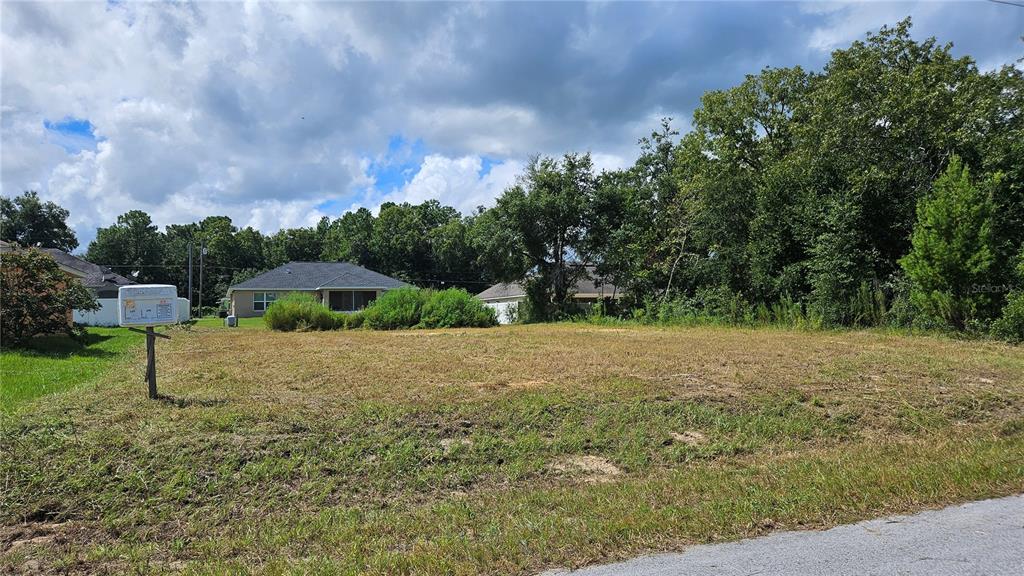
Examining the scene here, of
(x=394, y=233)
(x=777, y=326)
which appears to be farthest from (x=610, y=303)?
(x=394, y=233)

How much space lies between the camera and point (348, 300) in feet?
140

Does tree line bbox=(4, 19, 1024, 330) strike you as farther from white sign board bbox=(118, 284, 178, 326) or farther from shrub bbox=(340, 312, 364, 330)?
white sign board bbox=(118, 284, 178, 326)

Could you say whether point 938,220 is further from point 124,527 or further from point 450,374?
point 124,527

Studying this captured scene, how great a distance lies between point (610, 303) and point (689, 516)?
27.2 metres

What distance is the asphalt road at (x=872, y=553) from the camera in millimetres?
3289

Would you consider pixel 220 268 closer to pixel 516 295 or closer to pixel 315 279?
pixel 315 279

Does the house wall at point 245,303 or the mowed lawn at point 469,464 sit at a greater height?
the house wall at point 245,303

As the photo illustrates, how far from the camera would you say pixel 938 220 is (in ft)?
52.2

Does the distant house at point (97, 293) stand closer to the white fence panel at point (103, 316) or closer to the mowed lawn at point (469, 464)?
the white fence panel at point (103, 316)

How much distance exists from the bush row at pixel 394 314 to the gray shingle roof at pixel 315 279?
14.0 metres

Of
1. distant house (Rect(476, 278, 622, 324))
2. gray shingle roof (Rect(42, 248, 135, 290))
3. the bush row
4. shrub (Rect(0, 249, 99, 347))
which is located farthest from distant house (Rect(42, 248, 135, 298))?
distant house (Rect(476, 278, 622, 324))

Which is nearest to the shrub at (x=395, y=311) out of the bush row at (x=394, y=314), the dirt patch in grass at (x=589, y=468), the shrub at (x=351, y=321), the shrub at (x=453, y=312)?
the bush row at (x=394, y=314)

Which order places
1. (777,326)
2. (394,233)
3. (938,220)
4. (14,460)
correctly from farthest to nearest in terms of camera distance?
(394,233), (777,326), (938,220), (14,460)

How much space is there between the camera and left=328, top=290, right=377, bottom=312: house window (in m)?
42.4
